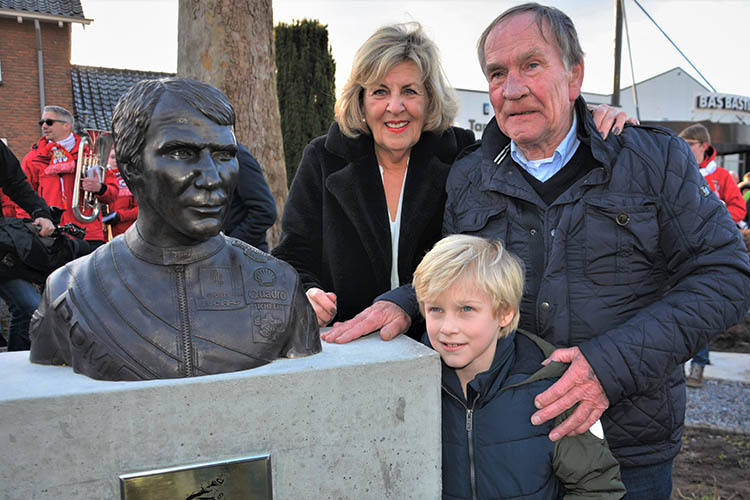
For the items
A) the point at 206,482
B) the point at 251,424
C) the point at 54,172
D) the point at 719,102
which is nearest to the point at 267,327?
the point at 251,424

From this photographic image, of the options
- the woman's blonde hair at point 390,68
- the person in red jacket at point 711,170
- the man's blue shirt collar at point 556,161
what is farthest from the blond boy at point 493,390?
the person in red jacket at point 711,170

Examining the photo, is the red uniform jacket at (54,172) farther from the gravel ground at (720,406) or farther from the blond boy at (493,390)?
the gravel ground at (720,406)

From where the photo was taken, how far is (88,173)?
184 inches

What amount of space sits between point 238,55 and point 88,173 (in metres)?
2.06

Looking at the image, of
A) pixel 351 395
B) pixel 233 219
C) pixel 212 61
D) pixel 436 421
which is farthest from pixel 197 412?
pixel 212 61

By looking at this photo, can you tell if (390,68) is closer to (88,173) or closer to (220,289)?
(220,289)

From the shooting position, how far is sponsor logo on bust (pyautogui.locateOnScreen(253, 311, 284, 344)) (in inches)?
73.1

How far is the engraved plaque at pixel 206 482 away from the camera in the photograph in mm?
1594

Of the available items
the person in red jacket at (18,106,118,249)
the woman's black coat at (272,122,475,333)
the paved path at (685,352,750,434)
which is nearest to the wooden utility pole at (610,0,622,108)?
the paved path at (685,352,750,434)

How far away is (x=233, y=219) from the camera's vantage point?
3.96 metres

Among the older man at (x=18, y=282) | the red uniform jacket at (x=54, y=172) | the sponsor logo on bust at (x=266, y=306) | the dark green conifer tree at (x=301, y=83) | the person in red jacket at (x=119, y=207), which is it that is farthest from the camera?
the dark green conifer tree at (x=301, y=83)

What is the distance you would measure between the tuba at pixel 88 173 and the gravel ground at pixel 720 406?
194 inches

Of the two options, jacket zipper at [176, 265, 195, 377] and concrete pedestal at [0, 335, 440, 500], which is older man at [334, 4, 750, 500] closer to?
concrete pedestal at [0, 335, 440, 500]

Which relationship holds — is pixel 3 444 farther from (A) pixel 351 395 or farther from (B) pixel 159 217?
(A) pixel 351 395
